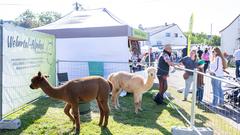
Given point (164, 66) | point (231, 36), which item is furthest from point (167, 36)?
point (164, 66)

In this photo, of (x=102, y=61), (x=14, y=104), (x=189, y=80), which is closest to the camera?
(x=14, y=104)

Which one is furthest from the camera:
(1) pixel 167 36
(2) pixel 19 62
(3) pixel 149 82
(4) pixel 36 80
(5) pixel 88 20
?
(1) pixel 167 36

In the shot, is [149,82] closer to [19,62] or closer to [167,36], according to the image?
[19,62]

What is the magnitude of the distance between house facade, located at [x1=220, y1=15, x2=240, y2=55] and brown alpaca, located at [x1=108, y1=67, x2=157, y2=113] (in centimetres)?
3929

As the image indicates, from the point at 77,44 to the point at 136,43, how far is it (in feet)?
18.9

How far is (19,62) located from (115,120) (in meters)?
2.74

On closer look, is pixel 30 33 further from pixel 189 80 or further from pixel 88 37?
pixel 189 80

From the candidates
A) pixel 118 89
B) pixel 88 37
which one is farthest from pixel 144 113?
pixel 88 37

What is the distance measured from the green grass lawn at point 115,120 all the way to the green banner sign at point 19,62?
463 millimetres

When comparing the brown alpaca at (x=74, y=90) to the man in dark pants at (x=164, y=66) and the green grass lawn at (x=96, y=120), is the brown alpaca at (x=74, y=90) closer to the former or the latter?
the green grass lawn at (x=96, y=120)

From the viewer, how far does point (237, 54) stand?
16.6m

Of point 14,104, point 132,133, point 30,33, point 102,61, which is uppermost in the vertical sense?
point 30,33

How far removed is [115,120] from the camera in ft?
22.9

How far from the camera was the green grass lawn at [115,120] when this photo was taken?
238 inches
